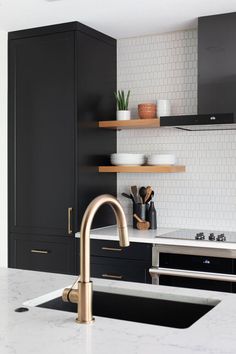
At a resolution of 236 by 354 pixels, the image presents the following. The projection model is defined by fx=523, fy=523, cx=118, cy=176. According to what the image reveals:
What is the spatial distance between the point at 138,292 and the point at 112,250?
1768 millimetres

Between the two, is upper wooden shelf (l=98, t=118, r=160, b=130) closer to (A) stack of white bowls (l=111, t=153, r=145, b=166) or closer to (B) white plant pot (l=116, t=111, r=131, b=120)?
(B) white plant pot (l=116, t=111, r=131, b=120)

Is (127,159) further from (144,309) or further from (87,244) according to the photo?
(87,244)

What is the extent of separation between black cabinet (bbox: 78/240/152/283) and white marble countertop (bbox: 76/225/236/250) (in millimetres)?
53

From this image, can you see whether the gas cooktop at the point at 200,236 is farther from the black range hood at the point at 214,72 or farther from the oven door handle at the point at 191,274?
the black range hood at the point at 214,72

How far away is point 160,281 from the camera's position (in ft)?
12.3

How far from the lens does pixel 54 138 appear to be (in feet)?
13.7

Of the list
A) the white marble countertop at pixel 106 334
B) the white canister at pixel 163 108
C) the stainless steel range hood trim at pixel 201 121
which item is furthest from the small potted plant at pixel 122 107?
the white marble countertop at pixel 106 334

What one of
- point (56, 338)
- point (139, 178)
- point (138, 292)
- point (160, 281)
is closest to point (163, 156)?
point (139, 178)

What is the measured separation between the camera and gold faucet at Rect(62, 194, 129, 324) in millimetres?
1578

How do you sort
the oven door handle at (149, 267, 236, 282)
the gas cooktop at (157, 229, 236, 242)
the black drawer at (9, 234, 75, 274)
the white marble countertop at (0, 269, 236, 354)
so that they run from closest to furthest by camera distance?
the white marble countertop at (0, 269, 236, 354) < the oven door handle at (149, 267, 236, 282) < the gas cooktop at (157, 229, 236, 242) < the black drawer at (9, 234, 75, 274)

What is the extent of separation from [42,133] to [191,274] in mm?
1644

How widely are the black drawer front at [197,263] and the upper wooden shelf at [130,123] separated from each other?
107 cm

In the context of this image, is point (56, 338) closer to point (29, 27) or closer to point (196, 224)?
point (196, 224)

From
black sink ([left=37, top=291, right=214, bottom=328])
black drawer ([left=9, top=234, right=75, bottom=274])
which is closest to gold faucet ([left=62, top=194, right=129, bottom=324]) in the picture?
black sink ([left=37, top=291, right=214, bottom=328])
